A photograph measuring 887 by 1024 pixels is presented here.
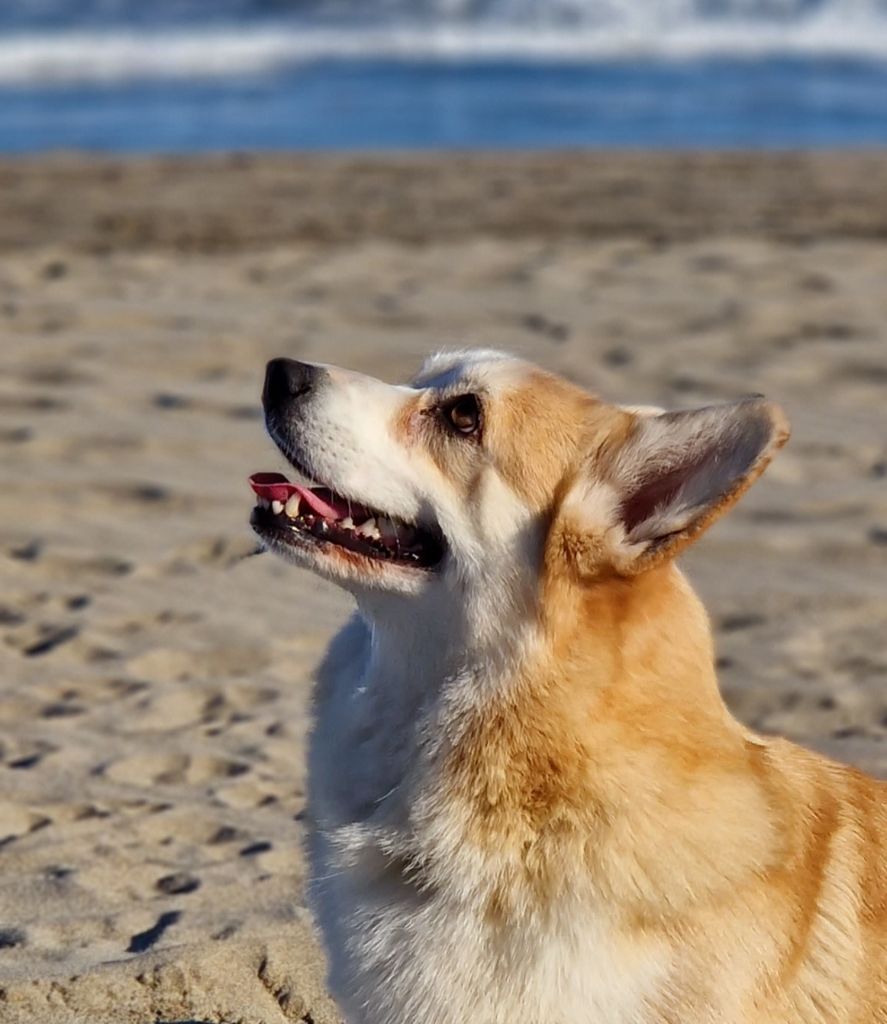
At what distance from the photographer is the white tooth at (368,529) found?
3.26m

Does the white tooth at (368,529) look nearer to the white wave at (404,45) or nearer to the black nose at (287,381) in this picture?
the black nose at (287,381)

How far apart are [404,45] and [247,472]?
18.7 metres

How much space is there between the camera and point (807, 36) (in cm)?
2641

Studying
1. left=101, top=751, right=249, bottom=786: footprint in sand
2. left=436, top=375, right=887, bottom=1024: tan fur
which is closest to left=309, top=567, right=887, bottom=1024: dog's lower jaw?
left=436, top=375, right=887, bottom=1024: tan fur

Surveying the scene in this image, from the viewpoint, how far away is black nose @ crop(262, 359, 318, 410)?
3.27 m

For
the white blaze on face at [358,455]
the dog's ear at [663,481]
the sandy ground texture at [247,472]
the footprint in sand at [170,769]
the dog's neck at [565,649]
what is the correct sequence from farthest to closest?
1. the footprint in sand at [170,769]
2. the sandy ground texture at [247,472]
3. the white blaze on face at [358,455]
4. the dog's neck at [565,649]
5. the dog's ear at [663,481]

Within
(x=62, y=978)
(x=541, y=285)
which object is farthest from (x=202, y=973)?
(x=541, y=285)

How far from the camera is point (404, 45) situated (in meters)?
24.7

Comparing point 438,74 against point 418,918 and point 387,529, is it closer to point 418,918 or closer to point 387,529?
point 387,529

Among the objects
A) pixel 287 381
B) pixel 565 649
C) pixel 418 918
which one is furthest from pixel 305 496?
pixel 418 918

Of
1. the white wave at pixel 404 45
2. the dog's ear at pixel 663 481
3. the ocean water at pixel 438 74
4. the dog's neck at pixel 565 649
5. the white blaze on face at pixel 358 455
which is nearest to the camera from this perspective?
the dog's ear at pixel 663 481

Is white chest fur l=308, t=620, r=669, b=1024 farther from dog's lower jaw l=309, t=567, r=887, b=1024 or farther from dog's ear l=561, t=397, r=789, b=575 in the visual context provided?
dog's ear l=561, t=397, r=789, b=575

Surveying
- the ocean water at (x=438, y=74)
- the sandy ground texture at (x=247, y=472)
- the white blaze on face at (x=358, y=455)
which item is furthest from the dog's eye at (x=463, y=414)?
the ocean water at (x=438, y=74)

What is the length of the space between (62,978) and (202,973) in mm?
286
